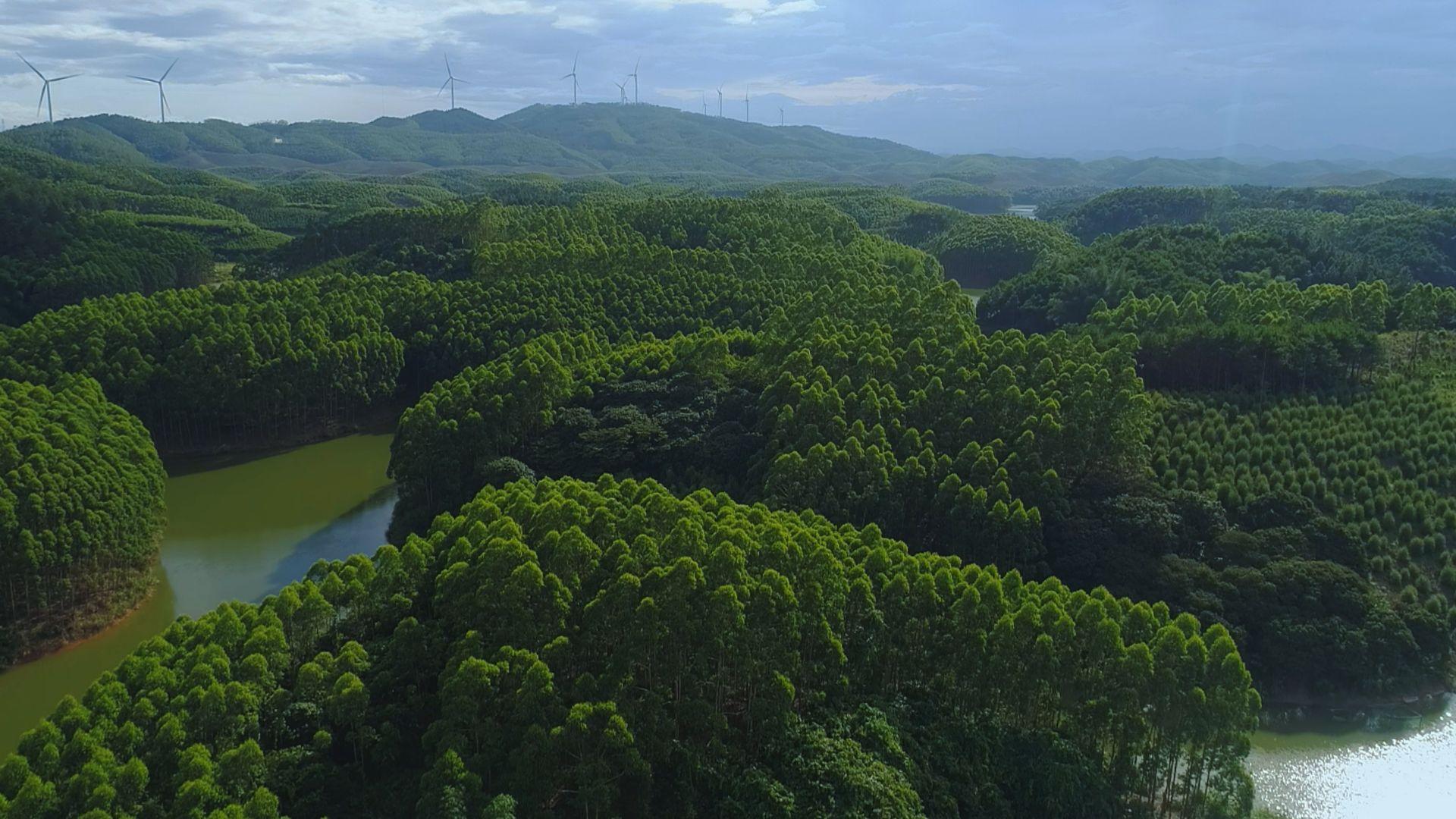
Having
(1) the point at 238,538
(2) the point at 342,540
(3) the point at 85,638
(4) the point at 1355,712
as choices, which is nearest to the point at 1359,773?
(4) the point at 1355,712

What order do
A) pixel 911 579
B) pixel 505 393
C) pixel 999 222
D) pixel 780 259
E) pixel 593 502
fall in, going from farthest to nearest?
pixel 999 222 → pixel 780 259 → pixel 505 393 → pixel 593 502 → pixel 911 579

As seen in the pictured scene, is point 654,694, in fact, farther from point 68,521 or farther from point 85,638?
point 68,521

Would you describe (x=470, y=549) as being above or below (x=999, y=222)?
below

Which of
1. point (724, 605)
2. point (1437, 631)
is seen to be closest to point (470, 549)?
point (724, 605)

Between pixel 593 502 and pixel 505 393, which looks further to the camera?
pixel 505 393

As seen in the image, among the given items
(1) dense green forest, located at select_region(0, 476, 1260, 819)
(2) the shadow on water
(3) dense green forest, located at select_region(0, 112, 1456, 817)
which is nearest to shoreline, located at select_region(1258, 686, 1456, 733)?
(3) dense green forest, located at select_region(0, 112, 1456, 817)

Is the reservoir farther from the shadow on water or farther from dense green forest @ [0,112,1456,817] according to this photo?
dense green forest @ [0,112,1456,817]

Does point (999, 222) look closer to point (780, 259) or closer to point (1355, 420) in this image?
point (780, 259)

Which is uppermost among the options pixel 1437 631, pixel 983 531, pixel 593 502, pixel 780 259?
pixel 780 259
